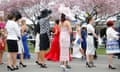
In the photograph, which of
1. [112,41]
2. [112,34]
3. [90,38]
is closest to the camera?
[112,34]

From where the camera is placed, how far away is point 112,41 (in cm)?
1401

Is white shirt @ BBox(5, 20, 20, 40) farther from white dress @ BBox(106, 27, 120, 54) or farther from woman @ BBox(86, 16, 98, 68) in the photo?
white dress @ BBox(106, 27, 120, 54)

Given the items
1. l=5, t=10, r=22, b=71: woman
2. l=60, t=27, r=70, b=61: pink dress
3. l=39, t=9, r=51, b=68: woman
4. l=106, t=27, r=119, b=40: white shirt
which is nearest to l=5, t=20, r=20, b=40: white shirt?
l=5, t=10, r=22, b=71: woman

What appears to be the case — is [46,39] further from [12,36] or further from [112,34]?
[112,34]

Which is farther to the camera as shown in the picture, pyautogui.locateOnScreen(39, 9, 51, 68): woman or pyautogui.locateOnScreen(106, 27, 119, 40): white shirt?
pyautogui.locateOnScreen(106, 27, 119, 40): white shirt

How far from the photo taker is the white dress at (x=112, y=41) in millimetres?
13891

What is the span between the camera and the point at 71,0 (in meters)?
43.7

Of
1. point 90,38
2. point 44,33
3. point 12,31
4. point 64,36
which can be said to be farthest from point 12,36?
point 90,38

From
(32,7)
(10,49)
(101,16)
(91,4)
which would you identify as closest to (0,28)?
(10,49)

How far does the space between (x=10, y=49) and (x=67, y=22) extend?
206cm

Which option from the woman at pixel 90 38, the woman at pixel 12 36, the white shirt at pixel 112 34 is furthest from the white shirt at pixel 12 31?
the white shirt at pixel 112 34

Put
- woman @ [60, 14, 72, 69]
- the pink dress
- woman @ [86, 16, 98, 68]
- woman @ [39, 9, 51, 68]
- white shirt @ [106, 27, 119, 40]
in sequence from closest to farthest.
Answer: woman @ [60, 14, 72, 69]
the pink dress
woman @ [39, 9, 51, 68]
white shirt @ [106, 27, 119, 40]
woman @ [86, 16, 98, 68]

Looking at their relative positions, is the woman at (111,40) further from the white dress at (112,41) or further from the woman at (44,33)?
the woman at (44,33)

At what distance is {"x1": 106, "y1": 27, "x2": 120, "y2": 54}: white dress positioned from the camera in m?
13.9
